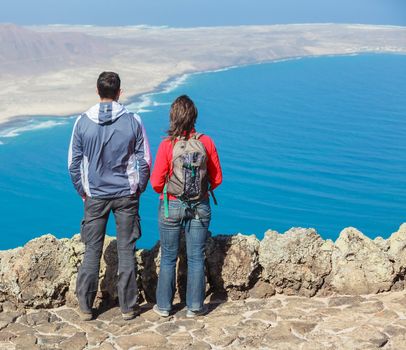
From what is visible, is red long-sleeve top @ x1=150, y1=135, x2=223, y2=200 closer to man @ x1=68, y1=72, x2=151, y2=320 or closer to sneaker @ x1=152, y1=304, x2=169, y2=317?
man @ x1=68, y1=72, x2=151, y2=320

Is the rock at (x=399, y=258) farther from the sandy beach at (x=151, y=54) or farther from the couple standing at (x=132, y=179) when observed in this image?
the sandy beach at (x=151, y=54)

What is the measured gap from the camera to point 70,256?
548 centimetres

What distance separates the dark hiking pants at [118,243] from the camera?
15.7 ft

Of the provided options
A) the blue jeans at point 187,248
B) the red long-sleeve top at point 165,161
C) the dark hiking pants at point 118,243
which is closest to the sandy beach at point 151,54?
the dark hiking pants at point 118,243

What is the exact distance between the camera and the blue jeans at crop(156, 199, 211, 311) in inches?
189

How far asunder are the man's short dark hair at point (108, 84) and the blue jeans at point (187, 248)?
863 millimetres


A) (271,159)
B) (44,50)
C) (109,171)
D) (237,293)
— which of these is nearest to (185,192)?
(109,171)

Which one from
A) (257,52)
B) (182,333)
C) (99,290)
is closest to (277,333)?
(182,333)

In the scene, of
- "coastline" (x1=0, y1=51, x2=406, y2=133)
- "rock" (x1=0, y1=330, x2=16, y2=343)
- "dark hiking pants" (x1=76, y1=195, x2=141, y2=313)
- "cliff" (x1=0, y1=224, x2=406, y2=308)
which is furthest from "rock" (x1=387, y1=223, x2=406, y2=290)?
"coastline" (x1=0, y1=51, x2=406, y2=133)

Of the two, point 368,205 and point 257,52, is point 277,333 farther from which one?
point 257,52

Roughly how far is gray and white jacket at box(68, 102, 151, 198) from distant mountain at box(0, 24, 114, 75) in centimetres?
3721

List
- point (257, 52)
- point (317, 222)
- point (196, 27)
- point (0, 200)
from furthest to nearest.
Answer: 1. point (196, 27)
2. point (257, 52)
3. point (0, 200)
4. point (317, 222)

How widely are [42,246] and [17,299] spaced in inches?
18.3

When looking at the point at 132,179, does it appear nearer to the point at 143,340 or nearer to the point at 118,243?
the point at 118,243
